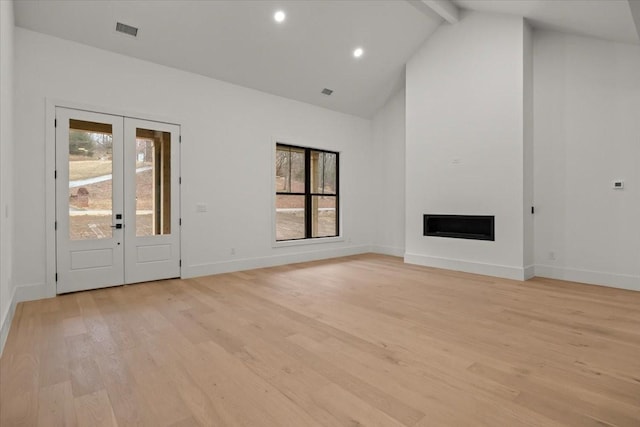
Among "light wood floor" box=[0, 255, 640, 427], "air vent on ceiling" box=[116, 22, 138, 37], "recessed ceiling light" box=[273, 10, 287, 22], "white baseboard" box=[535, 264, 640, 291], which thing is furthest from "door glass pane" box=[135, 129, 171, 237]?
"white baseboard" box=[535, 264, 640, 291]

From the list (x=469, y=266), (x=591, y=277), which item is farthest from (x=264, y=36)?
(x=591, y=277)

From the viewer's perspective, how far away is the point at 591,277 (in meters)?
4.64

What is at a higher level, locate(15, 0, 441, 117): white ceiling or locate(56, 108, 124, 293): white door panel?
locate(15, 0, 441, 117): white ceiling

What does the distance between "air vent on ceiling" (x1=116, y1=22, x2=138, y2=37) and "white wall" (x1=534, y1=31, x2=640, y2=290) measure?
5797 millimetres

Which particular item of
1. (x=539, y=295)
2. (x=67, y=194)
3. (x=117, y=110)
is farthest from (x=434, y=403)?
(x=117, y=110)

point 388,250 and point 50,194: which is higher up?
point 50,194

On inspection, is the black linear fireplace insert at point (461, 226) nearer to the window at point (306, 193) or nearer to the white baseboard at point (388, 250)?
the white baseboard at point (388, 250)

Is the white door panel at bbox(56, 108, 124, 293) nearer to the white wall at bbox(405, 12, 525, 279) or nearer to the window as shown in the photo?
the window

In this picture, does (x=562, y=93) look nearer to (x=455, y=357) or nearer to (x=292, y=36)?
(x=292, y=36)

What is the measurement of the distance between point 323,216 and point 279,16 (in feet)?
12.8

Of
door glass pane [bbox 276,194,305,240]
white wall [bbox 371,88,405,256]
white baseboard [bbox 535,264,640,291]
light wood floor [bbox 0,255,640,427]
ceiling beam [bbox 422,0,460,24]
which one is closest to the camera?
light wood floor [bbox 0,255,640,427]

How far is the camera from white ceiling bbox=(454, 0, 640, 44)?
3.85 meters

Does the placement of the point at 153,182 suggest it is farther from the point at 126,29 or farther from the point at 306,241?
the point at 306,241

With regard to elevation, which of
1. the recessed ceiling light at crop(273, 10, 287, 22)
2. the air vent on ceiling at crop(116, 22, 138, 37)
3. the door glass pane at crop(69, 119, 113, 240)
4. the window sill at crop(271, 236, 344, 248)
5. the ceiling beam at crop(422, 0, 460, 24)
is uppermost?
the ceiling beam at crop(422, 0, 460, 24)
